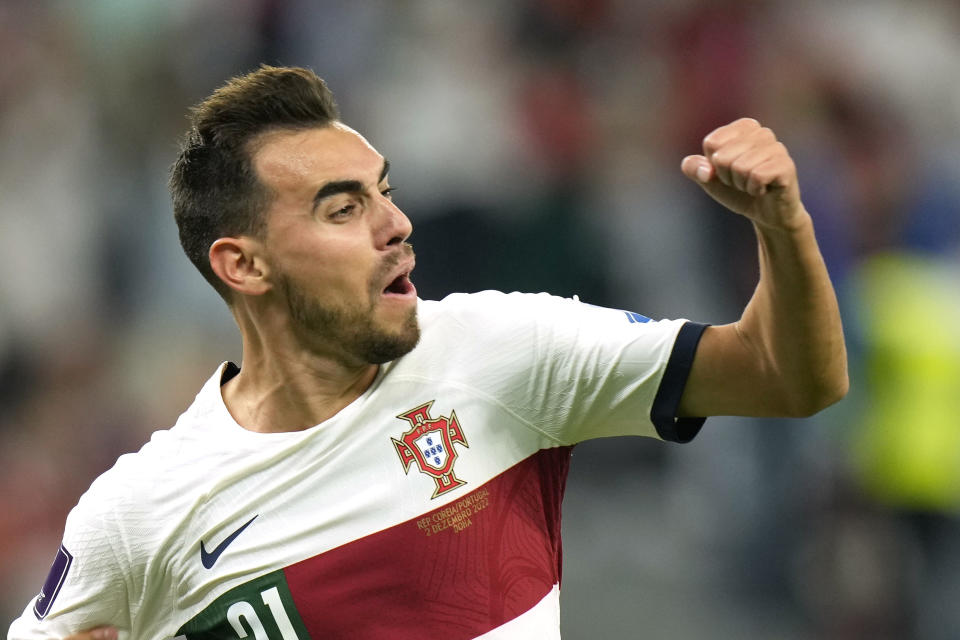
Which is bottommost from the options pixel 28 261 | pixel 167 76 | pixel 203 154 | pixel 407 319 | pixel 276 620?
pixel 276 620

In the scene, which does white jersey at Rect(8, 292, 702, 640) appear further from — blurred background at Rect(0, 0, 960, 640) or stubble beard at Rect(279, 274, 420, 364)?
blurred background at Rect(0, 0, 960, 640)

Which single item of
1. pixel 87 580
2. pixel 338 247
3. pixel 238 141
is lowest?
pixel 87 580

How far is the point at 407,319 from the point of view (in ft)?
10.0

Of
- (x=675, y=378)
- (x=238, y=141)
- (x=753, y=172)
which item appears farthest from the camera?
(x=238, y=141)

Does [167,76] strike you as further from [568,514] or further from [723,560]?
[723,560]

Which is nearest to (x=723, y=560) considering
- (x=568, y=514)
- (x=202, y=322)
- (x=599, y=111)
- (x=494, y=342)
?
(x=568, y=514)

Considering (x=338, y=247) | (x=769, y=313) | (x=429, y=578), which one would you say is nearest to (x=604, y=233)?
(x=338, y=247)

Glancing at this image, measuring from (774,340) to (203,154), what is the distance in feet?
4.79

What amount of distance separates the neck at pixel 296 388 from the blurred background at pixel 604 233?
337 cm

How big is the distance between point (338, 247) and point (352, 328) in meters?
0.19

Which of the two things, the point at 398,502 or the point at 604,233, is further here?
the point at 604,233

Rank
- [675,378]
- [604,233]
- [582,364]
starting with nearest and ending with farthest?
[675,378]
[582,364]
[604,233]

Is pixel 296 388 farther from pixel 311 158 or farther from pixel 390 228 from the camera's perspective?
pixel 311 158

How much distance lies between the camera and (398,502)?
296cm
